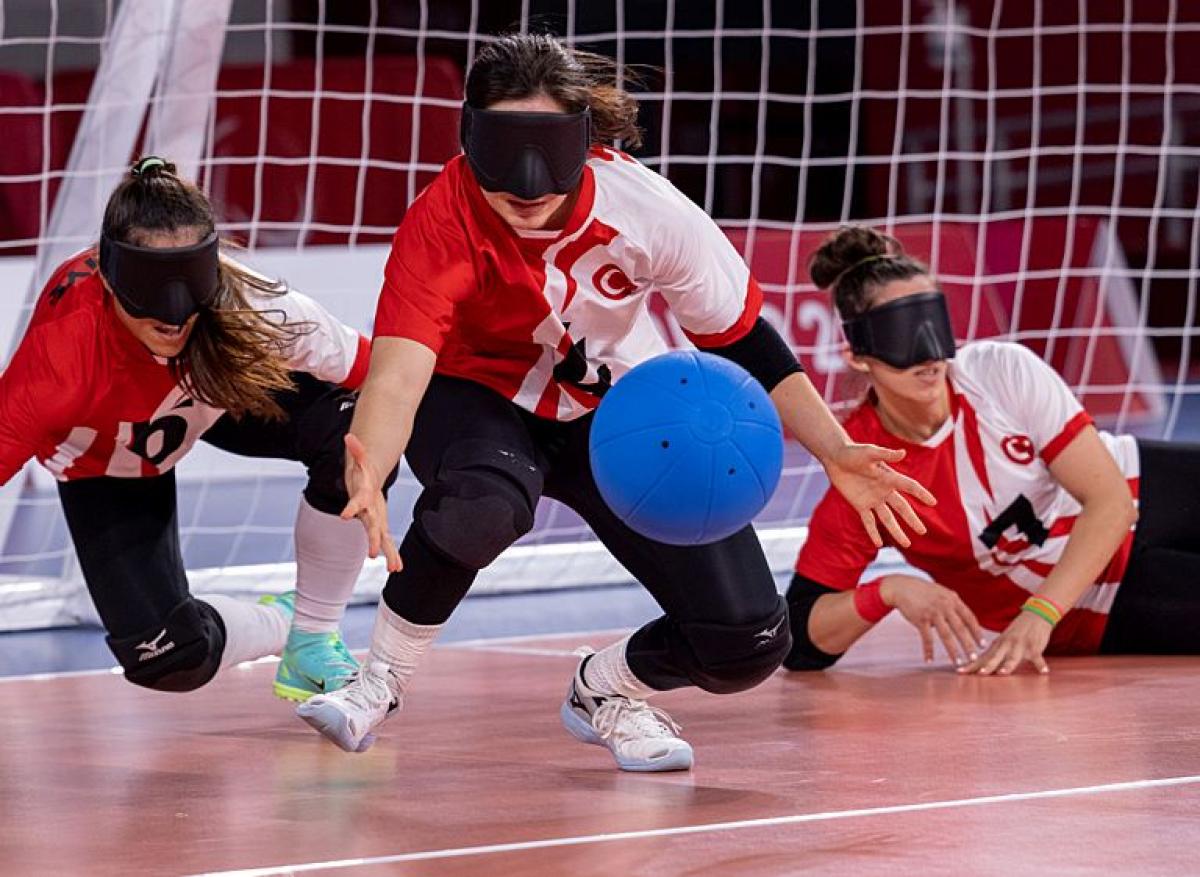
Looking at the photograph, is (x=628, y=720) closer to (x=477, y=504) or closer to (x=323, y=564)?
(x=477, y=504)

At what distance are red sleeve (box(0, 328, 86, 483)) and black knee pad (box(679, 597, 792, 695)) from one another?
123 centimetres

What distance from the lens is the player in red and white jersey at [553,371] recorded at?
3.17m

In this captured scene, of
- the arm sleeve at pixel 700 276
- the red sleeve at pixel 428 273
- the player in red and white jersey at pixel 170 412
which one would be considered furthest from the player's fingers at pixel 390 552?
the player in red and white jersey at pixel 170 412

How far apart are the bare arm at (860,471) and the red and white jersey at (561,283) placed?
21 cm

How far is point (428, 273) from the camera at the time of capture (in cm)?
321

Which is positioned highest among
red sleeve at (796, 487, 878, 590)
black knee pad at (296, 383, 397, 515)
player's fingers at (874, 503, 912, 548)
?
player's fingers at (874, 503, 912, 548)

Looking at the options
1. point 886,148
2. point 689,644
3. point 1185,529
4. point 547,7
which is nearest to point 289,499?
point 547,7

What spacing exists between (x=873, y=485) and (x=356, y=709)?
96cm

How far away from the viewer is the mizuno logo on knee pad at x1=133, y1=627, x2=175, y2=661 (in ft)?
12.8

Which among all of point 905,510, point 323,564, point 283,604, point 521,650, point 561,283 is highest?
point 561,283

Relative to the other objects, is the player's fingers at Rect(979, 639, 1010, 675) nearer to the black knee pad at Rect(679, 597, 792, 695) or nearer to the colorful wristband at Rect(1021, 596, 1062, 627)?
the colorful wristband at Rect(1021, 596, 1062, 627)

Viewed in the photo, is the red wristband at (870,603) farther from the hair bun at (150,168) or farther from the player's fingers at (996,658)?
the hair bun at (150,168)

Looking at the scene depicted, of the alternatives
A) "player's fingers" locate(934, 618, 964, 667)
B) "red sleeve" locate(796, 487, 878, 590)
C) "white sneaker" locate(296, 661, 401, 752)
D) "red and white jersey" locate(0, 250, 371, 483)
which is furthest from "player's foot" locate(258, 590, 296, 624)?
"player's fingers" locate(934, 618, 964, 667)

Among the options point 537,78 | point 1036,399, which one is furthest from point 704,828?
point 1036,399
